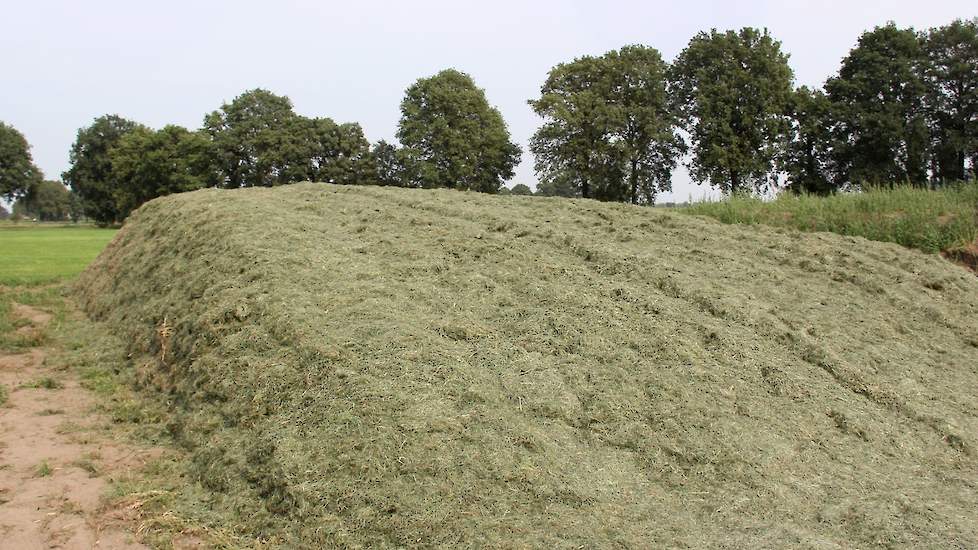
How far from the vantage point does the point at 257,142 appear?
3675 centimetres

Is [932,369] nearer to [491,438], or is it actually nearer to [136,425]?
[491,438]

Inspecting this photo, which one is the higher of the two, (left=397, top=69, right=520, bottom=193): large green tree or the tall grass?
(left=397, top=69, right=520, bottom=193): large green tree

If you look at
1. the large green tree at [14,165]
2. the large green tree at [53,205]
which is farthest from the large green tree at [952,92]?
the large green tree at [53,205]

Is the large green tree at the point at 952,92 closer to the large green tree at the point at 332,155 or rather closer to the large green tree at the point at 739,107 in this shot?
the large green tree at the point at 739,107

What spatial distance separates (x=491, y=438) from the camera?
333cm

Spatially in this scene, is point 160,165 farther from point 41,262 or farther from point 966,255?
point 966,255

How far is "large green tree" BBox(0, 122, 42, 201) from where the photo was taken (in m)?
51.2

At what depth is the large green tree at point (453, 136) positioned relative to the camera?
107 ft

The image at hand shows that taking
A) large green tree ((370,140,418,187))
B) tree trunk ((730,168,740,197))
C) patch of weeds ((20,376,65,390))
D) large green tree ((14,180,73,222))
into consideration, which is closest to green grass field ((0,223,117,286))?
patch of weeds ((20,376,65,390))

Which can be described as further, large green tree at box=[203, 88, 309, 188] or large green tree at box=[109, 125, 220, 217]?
large green tree at box=[109, 125, 220, 217]

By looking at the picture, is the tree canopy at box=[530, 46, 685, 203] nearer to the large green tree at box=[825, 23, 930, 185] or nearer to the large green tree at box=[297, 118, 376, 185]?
the large green tree at box=[825, 23, 930, 185]

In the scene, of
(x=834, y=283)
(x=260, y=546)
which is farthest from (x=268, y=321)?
(x=834, y=283)

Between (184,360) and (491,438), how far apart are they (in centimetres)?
265

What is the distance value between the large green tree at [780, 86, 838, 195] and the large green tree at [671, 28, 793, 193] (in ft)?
1.76
